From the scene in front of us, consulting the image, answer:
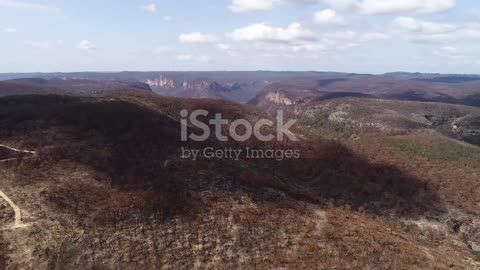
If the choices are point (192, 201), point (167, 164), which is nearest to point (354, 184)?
point (192, 201)

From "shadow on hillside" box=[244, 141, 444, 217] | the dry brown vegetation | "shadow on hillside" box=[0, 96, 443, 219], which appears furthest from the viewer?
"shadow on hillside" box=[244, 141, 444, 217]

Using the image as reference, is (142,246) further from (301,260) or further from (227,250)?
(301,260)

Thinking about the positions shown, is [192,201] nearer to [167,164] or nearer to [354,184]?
[167,164]

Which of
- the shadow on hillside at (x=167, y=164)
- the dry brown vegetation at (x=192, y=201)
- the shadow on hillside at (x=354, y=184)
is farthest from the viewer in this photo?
the shadow on hillside at (x=354, y=184)

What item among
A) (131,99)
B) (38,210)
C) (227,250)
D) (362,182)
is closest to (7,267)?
(38,210)

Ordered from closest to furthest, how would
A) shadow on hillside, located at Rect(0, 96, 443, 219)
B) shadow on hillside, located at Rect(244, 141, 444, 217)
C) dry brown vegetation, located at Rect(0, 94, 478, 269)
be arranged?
dry brown vegetation, located at Rect(0, 94, 478, 269) < shadow on hillside, located at Rect(0, 96, 443, 219) < shadow on hillside, located at Rect(244, 141, 444, 217)

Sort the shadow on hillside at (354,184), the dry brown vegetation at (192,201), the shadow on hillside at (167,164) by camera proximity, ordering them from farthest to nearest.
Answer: the shadow on hillside at (354,184), the shadow on hillside at (167,164), the dry brown vegetation at (192,201)

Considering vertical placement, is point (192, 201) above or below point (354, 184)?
above

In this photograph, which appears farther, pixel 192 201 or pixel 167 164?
pixel 167 164
